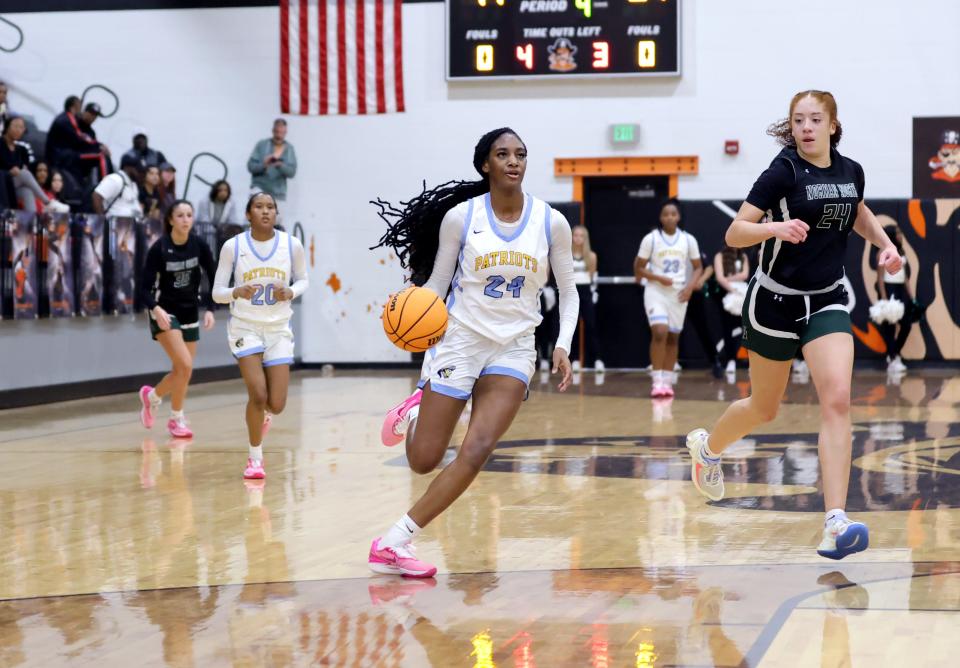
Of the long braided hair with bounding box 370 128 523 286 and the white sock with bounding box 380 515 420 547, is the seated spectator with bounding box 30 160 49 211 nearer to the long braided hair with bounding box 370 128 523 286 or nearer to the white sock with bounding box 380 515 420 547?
the long braided hair with bounding box 370 128 523 286

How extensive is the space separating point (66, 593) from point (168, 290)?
5813 mm

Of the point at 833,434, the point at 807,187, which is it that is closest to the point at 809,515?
the point at 833,434

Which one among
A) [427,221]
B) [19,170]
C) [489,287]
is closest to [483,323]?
[489,287]

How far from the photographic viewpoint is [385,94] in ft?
63.3

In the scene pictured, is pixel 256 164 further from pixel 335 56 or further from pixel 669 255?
pixel 669 255

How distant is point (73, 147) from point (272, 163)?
3.10 metres

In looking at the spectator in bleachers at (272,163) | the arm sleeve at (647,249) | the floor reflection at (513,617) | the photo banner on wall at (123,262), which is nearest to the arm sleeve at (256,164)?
the spectator in bleachers at (272,163)

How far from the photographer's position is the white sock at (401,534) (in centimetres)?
561

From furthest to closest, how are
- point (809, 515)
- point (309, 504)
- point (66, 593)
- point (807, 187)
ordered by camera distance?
point (309, 504)
point (809, 515)
point (807, 187)
point (66, 593)

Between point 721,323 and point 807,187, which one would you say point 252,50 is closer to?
point 721,323

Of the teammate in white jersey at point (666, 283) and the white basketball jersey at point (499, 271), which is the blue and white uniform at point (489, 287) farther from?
the teammate in white jersey at point (666, 283)

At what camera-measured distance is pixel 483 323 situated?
5.74 m

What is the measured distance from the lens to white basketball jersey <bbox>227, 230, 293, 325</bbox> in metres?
8.78

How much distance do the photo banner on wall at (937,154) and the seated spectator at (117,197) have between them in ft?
33.3
